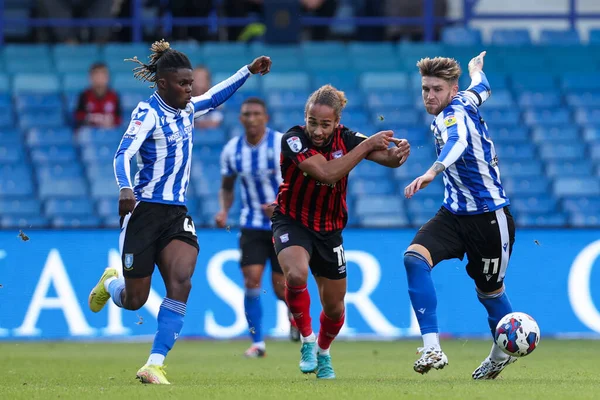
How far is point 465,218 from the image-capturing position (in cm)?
824

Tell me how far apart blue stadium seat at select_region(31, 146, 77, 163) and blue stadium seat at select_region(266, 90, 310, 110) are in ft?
9.45

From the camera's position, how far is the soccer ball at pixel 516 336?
7.87m

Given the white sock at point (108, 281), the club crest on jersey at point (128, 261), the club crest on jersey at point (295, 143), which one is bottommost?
the white sock at point (108, 281)

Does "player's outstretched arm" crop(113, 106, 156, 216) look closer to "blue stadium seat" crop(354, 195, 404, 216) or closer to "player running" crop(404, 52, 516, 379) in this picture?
"player running" crop(404, 52, 516, 379)

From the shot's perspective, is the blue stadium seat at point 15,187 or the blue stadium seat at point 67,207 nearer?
the blue stadium seat at point 67,207

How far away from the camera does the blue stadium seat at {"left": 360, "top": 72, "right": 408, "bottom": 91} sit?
17.5 m

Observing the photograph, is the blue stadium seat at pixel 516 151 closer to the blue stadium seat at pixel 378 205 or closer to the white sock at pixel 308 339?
the blue stadium seat at pixel 378 205

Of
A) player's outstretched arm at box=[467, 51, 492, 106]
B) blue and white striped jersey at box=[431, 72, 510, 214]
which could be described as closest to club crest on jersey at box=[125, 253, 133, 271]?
blue and white striped jersey at box=[431, 72, 510, 214]

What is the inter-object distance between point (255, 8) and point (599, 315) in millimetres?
8238

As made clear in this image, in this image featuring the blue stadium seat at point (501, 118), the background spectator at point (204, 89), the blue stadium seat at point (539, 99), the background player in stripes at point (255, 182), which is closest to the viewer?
the background player in stripes at point (255, 182)

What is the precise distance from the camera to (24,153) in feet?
52.6

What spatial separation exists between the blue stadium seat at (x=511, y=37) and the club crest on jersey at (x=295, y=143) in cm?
1072

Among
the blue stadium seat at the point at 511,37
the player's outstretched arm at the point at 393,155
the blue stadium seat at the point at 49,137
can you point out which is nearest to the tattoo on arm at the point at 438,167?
the player's outstretched arm at the point at 393,155

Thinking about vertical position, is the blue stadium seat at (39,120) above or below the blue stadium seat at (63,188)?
above
